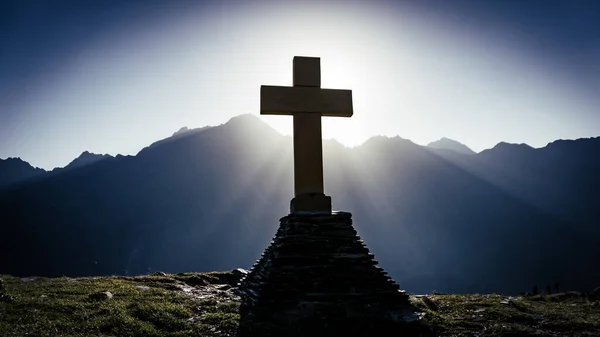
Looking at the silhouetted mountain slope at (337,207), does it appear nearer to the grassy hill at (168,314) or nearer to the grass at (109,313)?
the grass at (109,313)

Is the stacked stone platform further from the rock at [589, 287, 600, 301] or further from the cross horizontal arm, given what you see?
the rock at [589, 287, 600, 301]

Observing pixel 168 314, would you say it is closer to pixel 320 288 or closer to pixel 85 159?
pixel 320 288

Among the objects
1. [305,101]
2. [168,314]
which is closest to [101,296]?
[168,314]

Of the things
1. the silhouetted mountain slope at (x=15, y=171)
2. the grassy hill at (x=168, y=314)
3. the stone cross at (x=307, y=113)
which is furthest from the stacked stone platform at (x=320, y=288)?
the silhouetted mountain slope at (x=15, y=171)

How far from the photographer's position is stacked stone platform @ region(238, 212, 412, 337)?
29.8 ft

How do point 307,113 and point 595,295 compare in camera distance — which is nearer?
point 307,113

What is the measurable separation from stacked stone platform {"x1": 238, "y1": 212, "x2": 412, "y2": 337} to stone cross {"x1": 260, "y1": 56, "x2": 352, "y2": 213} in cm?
73

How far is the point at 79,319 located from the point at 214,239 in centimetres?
14074

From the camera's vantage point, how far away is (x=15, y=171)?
174 meters

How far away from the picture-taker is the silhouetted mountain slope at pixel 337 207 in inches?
4759

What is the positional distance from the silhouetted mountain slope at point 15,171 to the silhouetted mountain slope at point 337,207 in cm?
1835

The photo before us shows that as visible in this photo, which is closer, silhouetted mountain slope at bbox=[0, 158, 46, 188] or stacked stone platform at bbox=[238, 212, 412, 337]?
stacked stone platform at bbox=[238, 212, 412, 337]

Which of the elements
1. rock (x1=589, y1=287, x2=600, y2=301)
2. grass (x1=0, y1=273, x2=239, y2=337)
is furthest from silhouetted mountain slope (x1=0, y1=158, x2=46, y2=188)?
rock (x1=589, y1=287, x2=600, y2=301)

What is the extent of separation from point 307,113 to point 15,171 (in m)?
204
